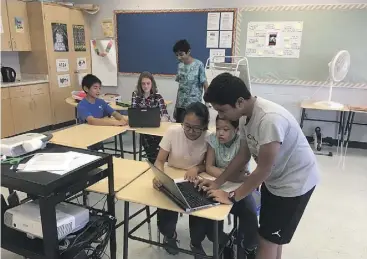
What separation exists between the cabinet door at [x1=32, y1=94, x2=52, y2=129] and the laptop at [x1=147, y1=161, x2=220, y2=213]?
420 cm

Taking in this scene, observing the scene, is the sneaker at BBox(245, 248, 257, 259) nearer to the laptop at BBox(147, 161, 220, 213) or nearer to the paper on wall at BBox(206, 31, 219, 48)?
the laptop at BBox(147, 161, 220, 213)

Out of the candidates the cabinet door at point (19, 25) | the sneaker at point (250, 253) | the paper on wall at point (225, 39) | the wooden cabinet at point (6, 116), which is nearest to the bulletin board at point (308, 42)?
the paper on wall at point (225, 39)

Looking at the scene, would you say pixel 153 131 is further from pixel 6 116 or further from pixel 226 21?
pixel 6 116

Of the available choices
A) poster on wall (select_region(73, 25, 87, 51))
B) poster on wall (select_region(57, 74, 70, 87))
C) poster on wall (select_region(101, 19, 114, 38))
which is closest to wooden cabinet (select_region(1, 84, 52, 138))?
poster on wall (select_region(57, 74, 70, 87))

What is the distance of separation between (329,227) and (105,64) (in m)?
4.81

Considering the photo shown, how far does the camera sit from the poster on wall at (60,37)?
5256 millimetres

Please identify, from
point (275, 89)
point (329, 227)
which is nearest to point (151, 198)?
point (329, 227)

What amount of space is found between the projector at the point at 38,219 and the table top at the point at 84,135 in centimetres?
100

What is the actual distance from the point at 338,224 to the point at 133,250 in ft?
5.75

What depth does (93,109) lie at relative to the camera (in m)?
3.21

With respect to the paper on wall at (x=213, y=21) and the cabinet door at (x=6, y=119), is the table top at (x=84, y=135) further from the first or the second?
the paper on wall at (x=213, y=21)

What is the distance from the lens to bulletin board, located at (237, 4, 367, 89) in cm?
428

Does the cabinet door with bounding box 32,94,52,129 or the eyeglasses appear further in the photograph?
the cabinet door with bounding box 32,94,52,129

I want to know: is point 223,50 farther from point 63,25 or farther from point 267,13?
point 63,25
